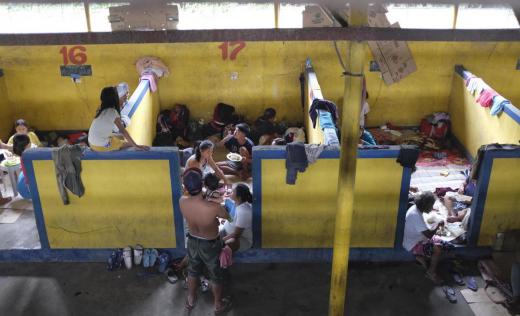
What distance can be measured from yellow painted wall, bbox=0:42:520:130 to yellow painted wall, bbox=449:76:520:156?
45cm

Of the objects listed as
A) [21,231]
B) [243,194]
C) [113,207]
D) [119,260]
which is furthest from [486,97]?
[21,231]

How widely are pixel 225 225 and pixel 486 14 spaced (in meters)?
7.30

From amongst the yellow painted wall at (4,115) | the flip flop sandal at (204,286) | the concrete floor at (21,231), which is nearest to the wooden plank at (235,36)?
the flip flop sandal at (204,286)

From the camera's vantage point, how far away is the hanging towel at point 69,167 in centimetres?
555

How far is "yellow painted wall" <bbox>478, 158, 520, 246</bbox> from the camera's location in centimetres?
573

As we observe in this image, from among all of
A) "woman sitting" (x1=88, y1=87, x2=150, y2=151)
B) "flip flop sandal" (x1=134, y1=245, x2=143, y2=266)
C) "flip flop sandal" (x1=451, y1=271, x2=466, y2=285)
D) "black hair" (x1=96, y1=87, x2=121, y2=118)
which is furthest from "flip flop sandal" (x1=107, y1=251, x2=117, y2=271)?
"flip flop sandal" (x1=451, y1=271, x2=466, y2=285)

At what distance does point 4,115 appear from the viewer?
9.23 meters

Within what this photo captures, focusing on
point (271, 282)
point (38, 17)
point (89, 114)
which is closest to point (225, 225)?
point (271, 282)

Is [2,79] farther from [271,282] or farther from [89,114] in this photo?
[271,282]

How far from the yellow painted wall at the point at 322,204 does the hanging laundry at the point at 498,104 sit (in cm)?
249

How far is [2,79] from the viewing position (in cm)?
921

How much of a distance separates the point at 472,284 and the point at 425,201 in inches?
42.6

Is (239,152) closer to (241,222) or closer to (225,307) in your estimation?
(241,222)

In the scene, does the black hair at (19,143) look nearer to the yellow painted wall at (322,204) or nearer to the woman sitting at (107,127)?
the woman sitting at (107,127)
